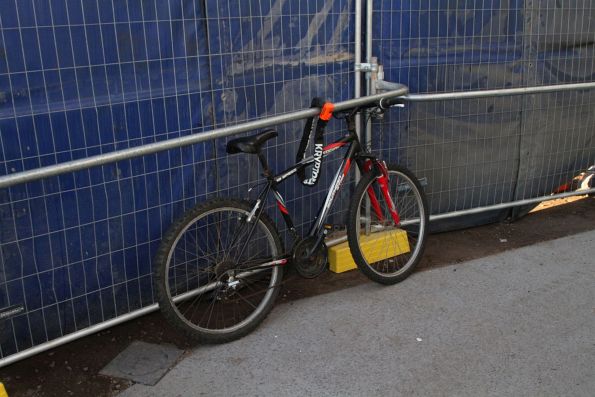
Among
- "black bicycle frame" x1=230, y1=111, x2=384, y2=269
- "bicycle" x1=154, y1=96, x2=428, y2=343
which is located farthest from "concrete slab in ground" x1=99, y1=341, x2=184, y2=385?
"black bicycle frame" x1=230, y1=111, x2=384, y2=269

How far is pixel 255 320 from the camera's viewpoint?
159 inches

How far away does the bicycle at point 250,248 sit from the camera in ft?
12.6

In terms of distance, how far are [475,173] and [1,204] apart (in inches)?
141

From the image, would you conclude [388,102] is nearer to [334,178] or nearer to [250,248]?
[334,178]

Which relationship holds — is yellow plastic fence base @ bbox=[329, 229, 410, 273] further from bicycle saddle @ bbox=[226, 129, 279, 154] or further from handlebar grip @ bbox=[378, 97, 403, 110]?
bicycle saddle @ bbox=[226, 129, 279, 154]

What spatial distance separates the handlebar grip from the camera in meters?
4.39

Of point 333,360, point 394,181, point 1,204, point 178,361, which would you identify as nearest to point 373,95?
point 394,181

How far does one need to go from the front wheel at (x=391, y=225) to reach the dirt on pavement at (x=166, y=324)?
0.56ft

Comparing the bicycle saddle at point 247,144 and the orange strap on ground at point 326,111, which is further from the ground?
the orange strap on ground at point 326,111

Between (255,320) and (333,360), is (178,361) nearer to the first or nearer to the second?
(255,320)

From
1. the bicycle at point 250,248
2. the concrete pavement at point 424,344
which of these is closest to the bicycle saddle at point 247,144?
the bicycle at point 250,248

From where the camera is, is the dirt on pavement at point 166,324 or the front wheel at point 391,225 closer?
the dirt on pavement at point 166,324

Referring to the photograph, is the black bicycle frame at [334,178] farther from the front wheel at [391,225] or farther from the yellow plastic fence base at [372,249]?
the yellow plastic fence base at [372,249]

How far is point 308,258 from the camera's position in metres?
4.30
